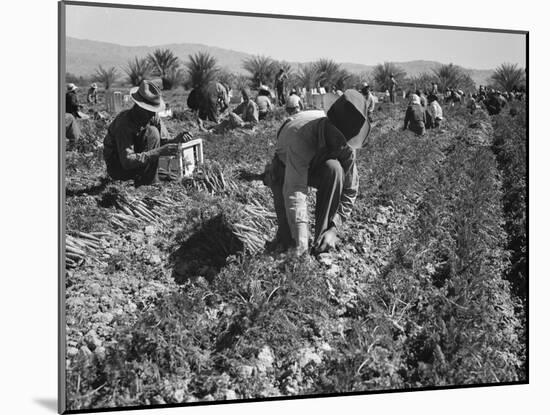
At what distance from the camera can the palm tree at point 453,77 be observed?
20.2ft

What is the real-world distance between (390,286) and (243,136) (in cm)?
152

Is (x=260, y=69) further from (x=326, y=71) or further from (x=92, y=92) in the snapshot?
(x=92, y=92)

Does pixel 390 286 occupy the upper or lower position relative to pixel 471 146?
lower

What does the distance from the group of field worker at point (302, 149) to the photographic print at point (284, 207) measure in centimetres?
1

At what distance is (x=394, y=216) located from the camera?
6.23 meters

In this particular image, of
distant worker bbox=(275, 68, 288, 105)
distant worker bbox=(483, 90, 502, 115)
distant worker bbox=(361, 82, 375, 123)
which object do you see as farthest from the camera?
distant worker bbox=(483, 90, 502, 115)

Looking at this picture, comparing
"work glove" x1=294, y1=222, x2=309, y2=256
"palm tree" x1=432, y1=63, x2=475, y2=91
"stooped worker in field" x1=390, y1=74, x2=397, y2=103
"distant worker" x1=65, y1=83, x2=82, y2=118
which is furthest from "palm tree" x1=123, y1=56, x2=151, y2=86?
"palm tree" x1=432, y1=63, x2=475, y2=91

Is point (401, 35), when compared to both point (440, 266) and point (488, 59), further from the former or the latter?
point (440, 266)

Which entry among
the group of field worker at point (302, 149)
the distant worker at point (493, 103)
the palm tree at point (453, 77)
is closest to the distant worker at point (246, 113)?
the group of field worker at point (302, 149)

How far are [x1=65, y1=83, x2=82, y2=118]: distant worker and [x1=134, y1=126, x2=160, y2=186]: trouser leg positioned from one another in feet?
1.51

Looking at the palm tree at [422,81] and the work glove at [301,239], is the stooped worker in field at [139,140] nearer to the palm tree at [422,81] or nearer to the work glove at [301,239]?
the work glove at [301,239]

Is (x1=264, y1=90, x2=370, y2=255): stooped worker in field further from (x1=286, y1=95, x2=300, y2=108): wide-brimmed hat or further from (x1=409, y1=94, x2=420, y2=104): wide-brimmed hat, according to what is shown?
(x1=409, y1=94, x2=420, y2=104): wide-brimmed hat

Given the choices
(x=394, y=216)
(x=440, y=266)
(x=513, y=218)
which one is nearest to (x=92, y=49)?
(x=394, y=216)

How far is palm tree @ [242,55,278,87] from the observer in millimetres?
5633
